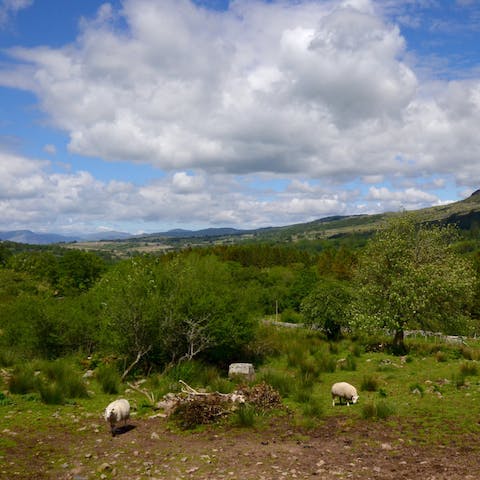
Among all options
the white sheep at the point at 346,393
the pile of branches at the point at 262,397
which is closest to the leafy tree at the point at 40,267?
the pile of branches at the point at 262,397

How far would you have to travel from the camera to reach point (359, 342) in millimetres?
27516

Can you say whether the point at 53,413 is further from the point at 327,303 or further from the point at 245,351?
the point at 327,303

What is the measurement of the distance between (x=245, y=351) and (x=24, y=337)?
11978 mm

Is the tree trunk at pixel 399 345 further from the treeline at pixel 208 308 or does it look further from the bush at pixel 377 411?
the bush at pixel 377 411

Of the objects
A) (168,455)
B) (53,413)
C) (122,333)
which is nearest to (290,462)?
(168,455)

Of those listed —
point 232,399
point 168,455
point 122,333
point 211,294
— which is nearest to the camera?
point 168,455

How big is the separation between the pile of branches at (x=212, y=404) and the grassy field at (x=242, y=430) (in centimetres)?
31

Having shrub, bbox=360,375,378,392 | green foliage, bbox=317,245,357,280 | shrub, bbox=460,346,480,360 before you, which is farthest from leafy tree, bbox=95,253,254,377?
green foliage, bbox=317,245,357,280

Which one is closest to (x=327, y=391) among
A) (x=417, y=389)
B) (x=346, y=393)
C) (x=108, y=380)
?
(x=346, y=393)

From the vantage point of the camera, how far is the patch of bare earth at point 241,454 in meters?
8.87

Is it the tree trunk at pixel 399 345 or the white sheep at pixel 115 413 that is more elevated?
the white sheep at pixel 115 413

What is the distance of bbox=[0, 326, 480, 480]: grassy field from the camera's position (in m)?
9.41

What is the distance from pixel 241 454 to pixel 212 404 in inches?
113

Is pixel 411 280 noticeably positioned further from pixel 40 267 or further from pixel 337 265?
pixel 40 267
